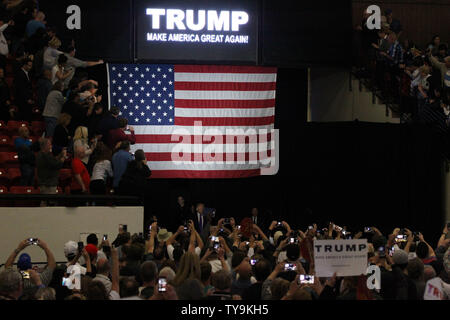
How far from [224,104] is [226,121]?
388 millimetres

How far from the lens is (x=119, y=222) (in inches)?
488

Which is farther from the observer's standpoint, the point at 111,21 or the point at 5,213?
the point at 111,21

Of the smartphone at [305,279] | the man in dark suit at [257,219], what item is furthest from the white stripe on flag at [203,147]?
the smartphone at [305,279]

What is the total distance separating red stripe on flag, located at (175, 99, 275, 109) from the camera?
19.2 m

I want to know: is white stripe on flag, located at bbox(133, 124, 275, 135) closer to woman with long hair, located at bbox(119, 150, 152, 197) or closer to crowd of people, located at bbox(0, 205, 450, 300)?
woman with long hair, located at bbox(119, 150, 152, 197)

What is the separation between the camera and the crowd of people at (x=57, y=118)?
1325cm

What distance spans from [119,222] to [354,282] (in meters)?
5.78

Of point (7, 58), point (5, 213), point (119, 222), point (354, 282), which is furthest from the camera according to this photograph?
point (7, 58)

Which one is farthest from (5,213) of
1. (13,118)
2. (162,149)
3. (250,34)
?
(250,34)

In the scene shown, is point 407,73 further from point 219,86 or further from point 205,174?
point 205,174

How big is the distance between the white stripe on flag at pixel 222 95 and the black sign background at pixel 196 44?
818 mm

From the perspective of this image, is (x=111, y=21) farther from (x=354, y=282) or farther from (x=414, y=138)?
(x=354, y=282)

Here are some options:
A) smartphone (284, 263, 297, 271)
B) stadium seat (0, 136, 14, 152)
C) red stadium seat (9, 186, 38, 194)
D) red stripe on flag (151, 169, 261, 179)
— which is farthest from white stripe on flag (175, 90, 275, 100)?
smartphone (284, 263, 297, 271)

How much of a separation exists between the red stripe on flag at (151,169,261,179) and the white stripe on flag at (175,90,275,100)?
1.65 m
